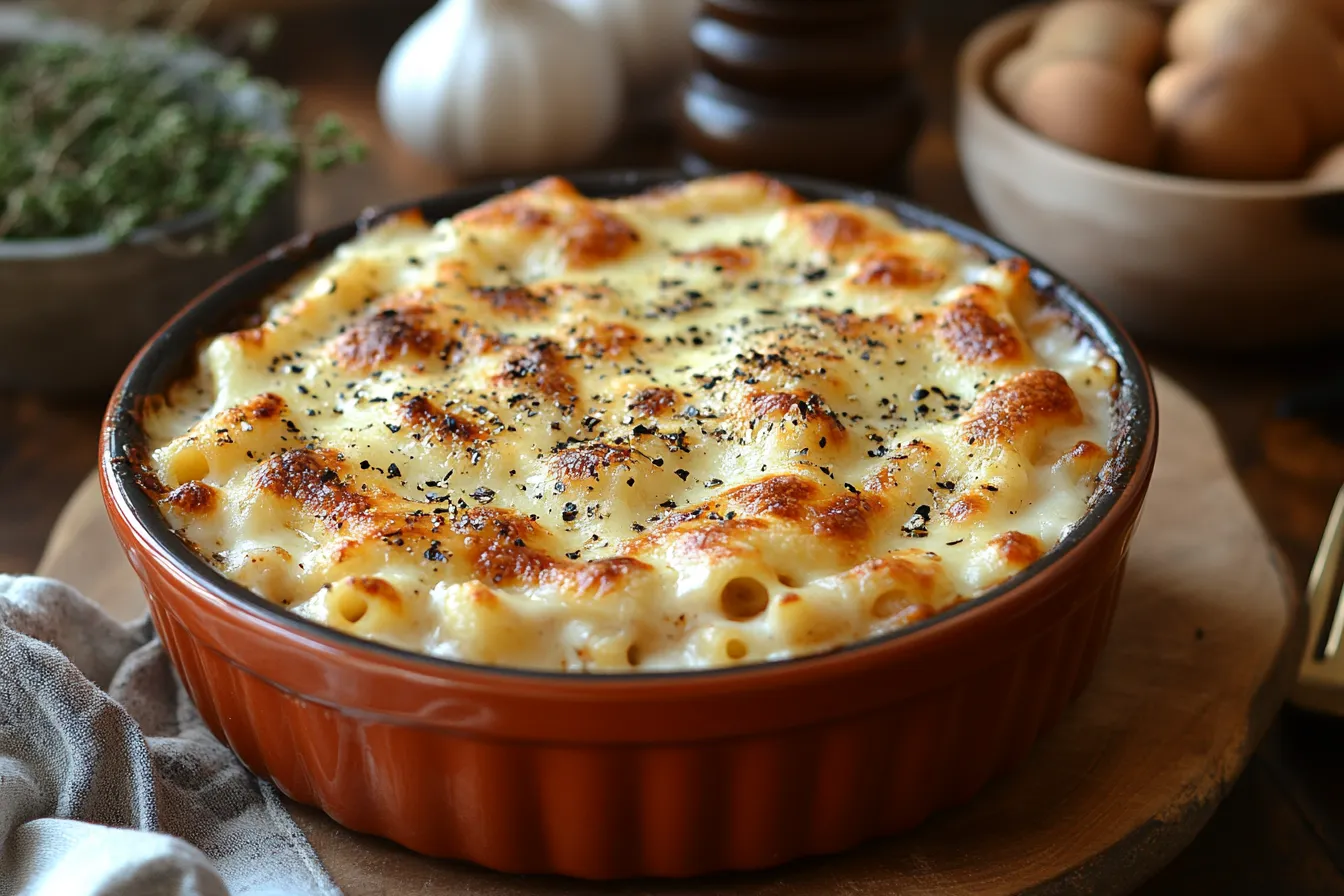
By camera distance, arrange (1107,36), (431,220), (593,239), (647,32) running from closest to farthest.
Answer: (593,239), (431,220), (1107,36), (647,32)

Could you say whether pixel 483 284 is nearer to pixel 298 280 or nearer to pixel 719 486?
pixel 298 280

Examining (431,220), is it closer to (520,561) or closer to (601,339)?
(601,339)

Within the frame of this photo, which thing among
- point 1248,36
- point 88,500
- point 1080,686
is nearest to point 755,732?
point 1080,686

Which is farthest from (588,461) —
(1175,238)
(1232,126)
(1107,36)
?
(1107,36)

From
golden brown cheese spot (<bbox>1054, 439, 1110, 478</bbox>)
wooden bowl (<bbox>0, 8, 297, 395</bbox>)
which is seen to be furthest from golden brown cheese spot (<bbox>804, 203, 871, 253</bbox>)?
wooden bowl (<bbox>0, 8, 297, 395</bbox>)

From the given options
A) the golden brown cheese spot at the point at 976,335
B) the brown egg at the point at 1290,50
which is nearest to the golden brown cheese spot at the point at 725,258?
the golden brown cheese spot at the point at 976,335

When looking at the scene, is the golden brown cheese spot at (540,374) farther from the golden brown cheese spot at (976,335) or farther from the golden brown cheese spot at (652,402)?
the golden brown cheese spot at (976,335)
